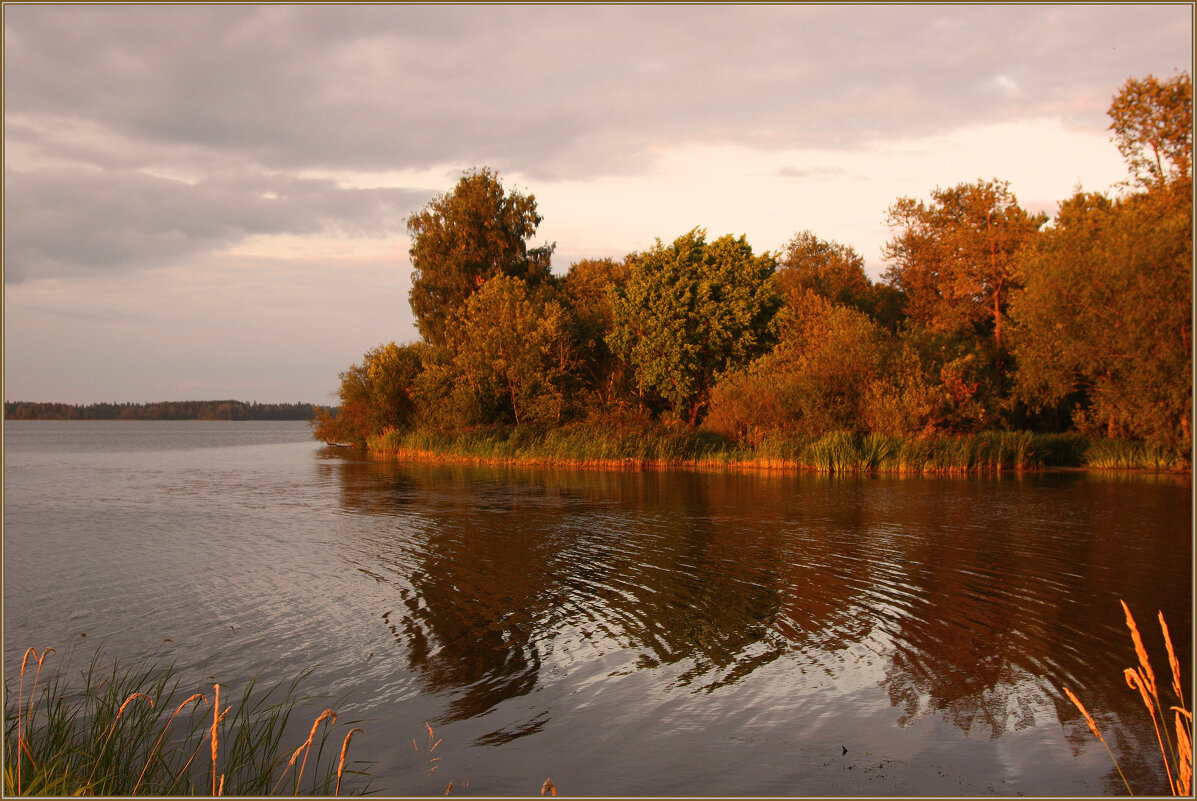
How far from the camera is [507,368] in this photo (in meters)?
40.8

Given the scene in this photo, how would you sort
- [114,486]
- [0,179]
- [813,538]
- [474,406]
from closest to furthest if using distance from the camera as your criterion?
[0,179] < [813,538] < [114,486] < [474,406]

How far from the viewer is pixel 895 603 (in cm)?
1066

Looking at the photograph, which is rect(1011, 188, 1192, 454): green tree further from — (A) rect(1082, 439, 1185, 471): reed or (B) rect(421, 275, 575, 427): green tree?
(B) rect(421, 275, 575, 427): green tree

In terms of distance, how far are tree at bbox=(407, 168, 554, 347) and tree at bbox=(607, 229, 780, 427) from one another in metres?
14.0

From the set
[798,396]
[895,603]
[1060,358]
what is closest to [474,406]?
[798,396]

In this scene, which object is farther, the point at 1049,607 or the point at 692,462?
the point at 692,462

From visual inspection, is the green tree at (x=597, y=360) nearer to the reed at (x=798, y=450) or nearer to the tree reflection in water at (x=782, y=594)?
the reed at (x=798, y=450)

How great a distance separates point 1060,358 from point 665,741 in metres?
31.5

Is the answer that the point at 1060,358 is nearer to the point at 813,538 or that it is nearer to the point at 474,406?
the point at 813,538

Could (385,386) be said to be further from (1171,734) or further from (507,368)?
(1171,734)

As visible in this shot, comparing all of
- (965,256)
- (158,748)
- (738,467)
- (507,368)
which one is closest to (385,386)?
(507,368)

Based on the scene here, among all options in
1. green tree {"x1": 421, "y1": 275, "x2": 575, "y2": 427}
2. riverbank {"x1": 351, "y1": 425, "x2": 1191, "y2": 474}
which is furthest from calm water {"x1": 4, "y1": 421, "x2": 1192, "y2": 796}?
green tree {"x1": 421, "y1": 275, "x2": 575, "y2": 427}

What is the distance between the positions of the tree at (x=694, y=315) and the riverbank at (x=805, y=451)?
5.51 metres

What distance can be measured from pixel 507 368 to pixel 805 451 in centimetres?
1590
